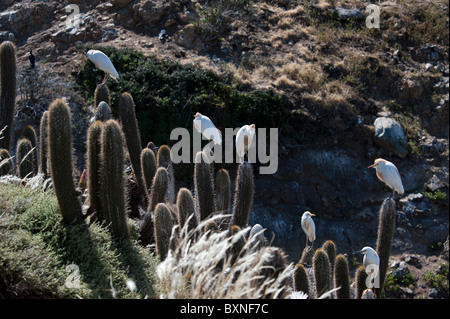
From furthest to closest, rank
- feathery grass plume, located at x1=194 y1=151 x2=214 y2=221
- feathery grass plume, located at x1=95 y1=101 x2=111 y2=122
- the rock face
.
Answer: the rock face → feathery grass plume, located at x1=95 y1=101 x2=111 y2=122 → feathery grass plume, located at x1=194 y1=151 x2=214 y2=221

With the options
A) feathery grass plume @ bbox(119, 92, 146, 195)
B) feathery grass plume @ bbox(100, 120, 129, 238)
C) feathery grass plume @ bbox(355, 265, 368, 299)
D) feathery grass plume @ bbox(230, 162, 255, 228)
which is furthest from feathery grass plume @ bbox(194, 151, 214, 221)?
feathery grass plume @ bbox(355, 265, 368, 299)

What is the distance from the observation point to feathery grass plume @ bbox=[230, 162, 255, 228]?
19.8 feet

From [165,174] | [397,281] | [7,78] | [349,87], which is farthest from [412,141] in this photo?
[7,78]

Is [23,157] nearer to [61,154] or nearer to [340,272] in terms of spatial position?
[61,154]

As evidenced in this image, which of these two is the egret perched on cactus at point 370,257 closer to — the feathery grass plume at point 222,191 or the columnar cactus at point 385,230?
the columnar cactus at point 385,230

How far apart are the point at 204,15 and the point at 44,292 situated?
11.3m

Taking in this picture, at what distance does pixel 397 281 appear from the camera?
35.1 feet

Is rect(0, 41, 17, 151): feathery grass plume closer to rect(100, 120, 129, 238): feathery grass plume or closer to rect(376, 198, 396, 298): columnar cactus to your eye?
rect(100, 120, 129, 238): feathery grass plume

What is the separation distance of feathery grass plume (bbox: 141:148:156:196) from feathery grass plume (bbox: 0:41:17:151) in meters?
2.09

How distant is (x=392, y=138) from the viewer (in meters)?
12.9

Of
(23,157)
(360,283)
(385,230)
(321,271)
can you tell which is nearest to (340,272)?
(321,271)

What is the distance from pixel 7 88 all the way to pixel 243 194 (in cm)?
387
